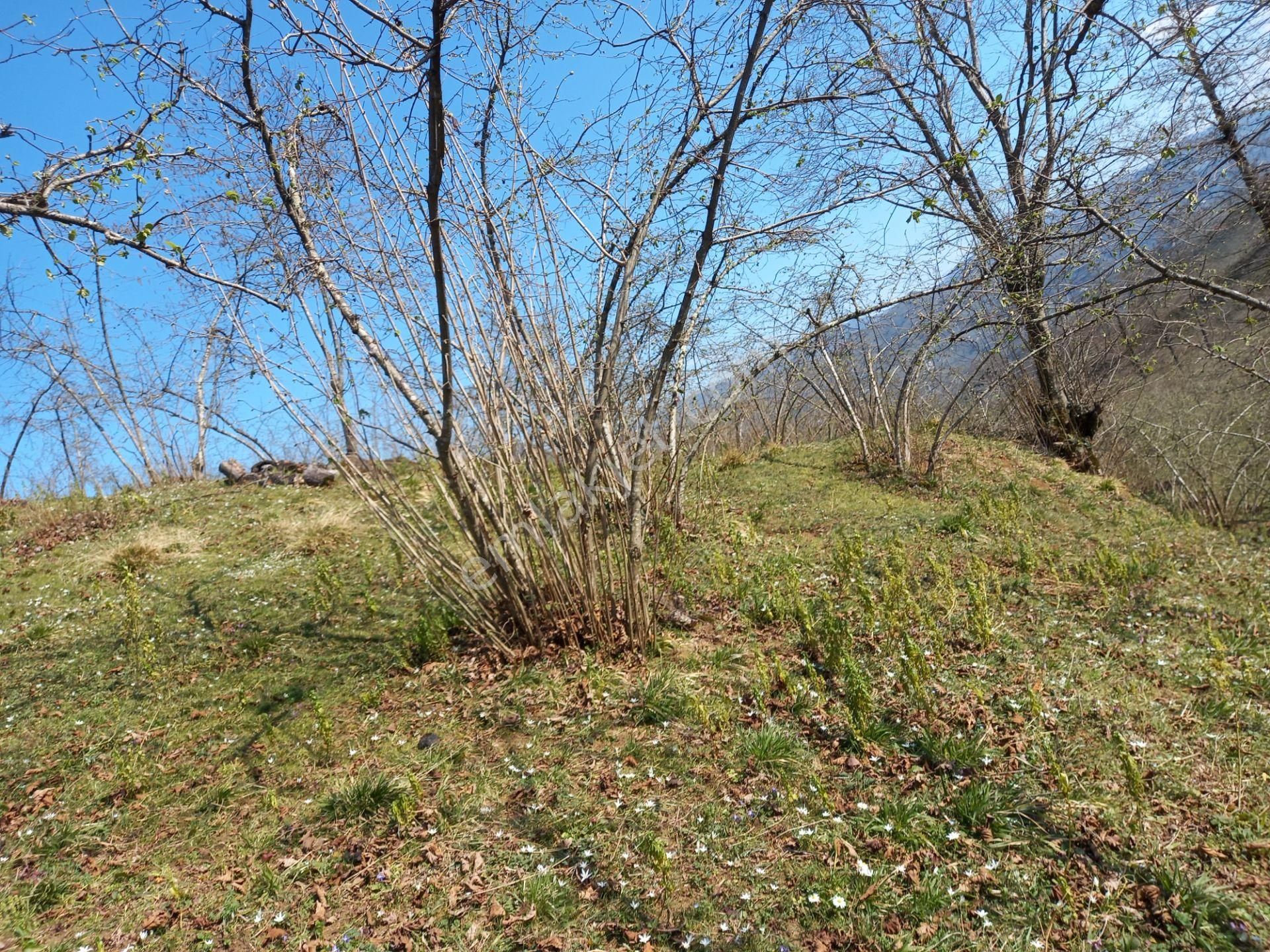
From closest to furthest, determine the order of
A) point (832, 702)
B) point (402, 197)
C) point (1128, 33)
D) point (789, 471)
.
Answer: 1. point (832, 702)
2. point (402, 197)
3. point (1128, 33)
4. point (789, 471)

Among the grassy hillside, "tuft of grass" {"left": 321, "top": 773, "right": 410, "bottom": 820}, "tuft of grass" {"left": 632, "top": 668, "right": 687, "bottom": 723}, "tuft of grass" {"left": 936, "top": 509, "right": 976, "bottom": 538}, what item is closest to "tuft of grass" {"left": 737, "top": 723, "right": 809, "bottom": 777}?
the grassy hillside

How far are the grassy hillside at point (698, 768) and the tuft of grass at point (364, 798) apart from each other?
13 millimetres

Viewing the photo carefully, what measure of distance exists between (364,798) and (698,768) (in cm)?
136

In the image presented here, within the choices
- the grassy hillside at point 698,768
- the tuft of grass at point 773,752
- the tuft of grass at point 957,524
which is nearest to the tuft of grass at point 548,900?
the grassy hillside at point 698,768

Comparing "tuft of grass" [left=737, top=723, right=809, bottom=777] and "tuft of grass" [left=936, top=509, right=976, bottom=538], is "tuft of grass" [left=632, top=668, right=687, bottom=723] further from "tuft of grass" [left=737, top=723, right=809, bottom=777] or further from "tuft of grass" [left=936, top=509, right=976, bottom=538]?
"tuft of grass" [left=936, top=509, right=976, bottom=538]

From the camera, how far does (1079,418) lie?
9.00 m

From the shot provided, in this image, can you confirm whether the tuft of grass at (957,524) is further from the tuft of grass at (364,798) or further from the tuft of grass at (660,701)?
the tuft of grass at (364,798)

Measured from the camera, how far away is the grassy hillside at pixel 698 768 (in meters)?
2.08

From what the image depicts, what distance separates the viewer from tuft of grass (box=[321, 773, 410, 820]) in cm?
264

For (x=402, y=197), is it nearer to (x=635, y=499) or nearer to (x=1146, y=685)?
(x=635, y=499)

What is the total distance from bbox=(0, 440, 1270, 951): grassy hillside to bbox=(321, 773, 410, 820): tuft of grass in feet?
0.04

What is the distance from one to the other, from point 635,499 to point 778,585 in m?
1.27

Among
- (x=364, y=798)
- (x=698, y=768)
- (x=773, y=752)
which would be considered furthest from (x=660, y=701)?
(x=364, y=798)

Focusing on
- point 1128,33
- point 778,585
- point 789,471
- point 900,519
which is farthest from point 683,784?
point 789,471
